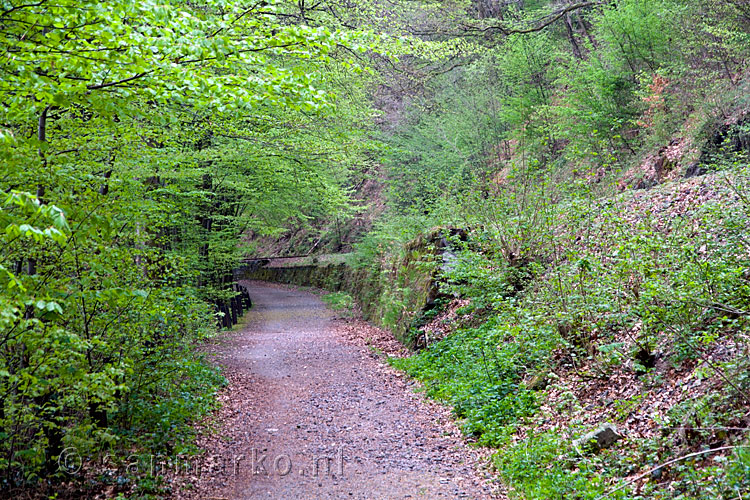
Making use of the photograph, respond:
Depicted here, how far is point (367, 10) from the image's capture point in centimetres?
1190

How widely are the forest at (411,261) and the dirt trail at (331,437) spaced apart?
1.55 ft

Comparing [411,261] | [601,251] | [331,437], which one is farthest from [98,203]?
[411,261]

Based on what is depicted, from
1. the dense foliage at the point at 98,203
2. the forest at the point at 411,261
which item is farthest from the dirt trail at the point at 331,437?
the dense foliage at the point at 98,203

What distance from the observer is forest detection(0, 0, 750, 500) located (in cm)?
399

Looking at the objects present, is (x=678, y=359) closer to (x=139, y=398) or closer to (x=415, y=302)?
(x=139, y=398)

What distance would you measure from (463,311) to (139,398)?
5.94 metres

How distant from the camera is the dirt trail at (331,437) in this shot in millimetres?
5441

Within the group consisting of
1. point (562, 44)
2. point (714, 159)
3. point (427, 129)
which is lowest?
point (714, 159)

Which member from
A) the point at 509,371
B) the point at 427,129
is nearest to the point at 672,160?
the point at 509,371

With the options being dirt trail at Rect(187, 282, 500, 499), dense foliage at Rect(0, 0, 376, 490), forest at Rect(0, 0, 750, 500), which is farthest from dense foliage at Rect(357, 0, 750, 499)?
dense foliage at Rect(0, 0, 376, 490)

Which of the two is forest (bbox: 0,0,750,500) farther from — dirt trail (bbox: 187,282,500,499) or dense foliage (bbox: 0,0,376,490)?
dirt trail (bbox: 187,282,500,499)

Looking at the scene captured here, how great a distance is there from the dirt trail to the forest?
0.47 m

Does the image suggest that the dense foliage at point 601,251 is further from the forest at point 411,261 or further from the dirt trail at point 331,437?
the dirt trail at point 331,437

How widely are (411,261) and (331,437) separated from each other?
21.8 ft
